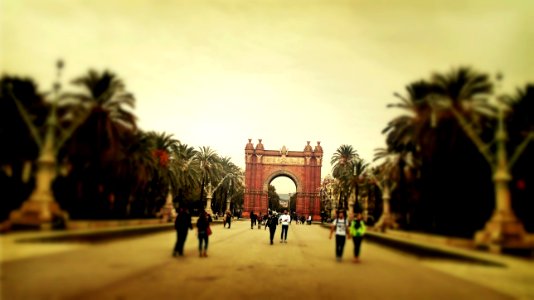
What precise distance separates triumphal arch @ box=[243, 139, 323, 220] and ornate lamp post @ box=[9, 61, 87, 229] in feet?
266

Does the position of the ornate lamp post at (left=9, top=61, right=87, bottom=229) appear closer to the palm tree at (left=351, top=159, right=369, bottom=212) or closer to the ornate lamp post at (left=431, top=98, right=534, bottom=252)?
the ornate lamp post at (left=431, top=98, right=534, bottom=252)

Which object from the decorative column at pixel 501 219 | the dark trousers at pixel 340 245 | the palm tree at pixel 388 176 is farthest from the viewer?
the dark trousers at pixel 340 245

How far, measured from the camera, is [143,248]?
616 centimetres

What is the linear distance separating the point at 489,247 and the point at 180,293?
508 cm

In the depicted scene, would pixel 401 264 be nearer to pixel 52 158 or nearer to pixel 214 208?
pixel 52 158

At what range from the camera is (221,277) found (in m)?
8.80

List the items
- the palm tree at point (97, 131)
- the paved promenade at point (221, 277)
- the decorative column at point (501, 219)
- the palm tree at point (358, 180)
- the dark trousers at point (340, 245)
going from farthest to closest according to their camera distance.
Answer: the palm tree at point (358, 180), the dark trousers at point (340, 245), the decorative column at point (501, 219), the palm tree at point (97, 131), the paved promenade at point (221, 277)

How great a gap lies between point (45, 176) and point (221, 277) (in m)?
5.37

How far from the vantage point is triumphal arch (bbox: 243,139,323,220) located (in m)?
85.4

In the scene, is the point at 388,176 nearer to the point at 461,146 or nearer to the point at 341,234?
the point at 341,234

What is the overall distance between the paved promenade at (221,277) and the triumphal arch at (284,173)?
75645 millimetres

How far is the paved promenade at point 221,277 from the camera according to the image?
165 inches

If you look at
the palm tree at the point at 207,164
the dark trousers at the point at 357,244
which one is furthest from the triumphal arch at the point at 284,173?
the dark trousers at the point at 357,244

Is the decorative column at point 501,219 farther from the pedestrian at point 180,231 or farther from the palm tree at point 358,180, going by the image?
the palm tree at point 358,180
